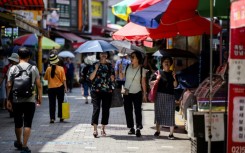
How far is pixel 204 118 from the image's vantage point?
24.2 feet

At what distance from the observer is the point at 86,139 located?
10.6 metres

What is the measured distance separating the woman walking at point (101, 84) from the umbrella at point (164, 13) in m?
1.60

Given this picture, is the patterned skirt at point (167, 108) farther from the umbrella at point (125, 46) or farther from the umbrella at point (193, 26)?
the umbrella at point (125, 46)

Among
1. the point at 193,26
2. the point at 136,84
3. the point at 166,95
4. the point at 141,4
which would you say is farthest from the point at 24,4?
the point at 166,95

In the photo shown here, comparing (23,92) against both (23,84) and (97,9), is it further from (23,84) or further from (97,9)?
(97,9)

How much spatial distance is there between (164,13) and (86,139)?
3098 mm

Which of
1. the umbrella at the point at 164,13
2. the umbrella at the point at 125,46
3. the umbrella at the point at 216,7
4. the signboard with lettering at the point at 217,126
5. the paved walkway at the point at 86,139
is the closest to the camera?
the signboard with lettering at the point at 217,126

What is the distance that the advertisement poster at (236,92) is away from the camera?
22.0 ft

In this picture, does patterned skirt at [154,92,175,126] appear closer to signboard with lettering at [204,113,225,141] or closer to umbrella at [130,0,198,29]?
umbrella at [130,0,198,29]

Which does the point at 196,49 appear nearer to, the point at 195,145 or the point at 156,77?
the point at 156,77

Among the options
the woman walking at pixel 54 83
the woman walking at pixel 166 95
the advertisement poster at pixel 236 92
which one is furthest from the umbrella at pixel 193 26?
the advertisement poster at pixel 236 92

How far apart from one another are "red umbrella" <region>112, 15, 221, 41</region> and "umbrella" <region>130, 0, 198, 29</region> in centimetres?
22

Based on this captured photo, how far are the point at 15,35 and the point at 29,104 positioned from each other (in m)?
13.2

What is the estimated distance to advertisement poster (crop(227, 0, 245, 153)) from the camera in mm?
6711
